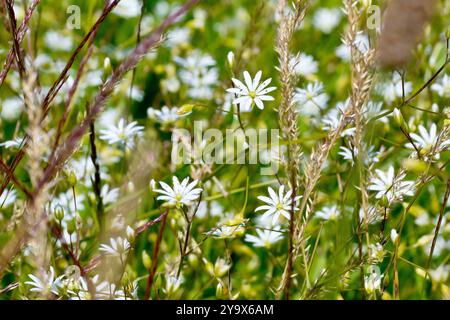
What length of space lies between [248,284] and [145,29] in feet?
3.96

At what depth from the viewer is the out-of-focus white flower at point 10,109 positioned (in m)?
2.24

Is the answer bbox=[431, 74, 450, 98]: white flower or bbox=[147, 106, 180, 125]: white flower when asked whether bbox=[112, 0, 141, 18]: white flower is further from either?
bbox=[431, 74, 450, 98]: white flower

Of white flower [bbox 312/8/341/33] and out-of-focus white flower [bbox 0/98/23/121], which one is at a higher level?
white flower [bbox 312/8/341/33]

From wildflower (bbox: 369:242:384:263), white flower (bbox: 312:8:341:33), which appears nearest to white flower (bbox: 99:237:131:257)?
wildflower (bbox: 369:242:384:263)

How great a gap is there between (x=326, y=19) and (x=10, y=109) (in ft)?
4.01

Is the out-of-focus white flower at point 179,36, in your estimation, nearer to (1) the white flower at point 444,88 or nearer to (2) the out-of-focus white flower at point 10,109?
(2) the out-of-focus white flower at point 10,109

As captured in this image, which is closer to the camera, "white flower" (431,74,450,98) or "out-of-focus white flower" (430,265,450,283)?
"out-of-focus white flower" (430,265,450,283)

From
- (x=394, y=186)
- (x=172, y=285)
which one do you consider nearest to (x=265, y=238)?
(x=172, y=285)

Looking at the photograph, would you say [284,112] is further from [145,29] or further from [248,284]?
[145,29]

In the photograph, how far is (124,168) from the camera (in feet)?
6.30

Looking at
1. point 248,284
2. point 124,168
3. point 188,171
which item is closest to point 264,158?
point 188,171

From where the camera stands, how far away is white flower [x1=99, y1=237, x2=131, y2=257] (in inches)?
51.2

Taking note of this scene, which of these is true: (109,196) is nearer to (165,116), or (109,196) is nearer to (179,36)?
(165,116)

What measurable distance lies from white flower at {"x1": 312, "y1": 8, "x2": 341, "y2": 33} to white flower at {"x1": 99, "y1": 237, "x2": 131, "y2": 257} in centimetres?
157
